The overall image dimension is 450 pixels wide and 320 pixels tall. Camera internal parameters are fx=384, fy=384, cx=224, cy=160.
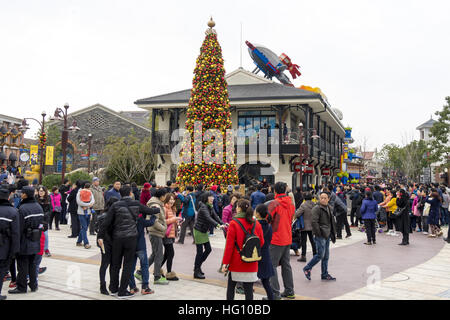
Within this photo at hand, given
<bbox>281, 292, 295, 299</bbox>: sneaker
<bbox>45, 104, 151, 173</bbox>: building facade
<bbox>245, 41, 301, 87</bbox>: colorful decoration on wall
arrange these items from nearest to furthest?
<bbox>281, 292, 295, 299</bbox>: sneaker → <bbox>245, 41, 301, 87</bbox>: colorful decoration on wall → <bbox>45, 104, 151, 173</bbox>: building facade

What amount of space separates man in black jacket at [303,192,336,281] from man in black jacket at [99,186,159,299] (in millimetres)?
3378

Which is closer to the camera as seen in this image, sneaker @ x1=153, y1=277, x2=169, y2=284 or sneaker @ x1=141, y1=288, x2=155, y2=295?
sneaker @ x1=141, y1=288, x2=155, y2=295

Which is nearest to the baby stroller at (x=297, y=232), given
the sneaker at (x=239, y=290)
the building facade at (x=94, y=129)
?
the sneaker at (x=239, y=290)

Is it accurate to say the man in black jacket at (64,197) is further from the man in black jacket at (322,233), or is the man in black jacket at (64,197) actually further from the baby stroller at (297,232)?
the man in black jacket at (322,233)

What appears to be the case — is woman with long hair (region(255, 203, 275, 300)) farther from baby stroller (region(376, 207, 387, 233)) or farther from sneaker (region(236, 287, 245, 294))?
baby stroller (region(376, 207, 387, 233))

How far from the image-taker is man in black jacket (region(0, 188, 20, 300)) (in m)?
5.66

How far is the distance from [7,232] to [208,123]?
48.5 ft

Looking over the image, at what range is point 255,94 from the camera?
2888 centimetres

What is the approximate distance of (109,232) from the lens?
20.0 ft

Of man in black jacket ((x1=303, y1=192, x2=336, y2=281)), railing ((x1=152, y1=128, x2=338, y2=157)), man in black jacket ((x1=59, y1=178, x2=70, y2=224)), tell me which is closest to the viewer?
man in black jacket ((x1=303, y1=192, x2=336, y2=281))

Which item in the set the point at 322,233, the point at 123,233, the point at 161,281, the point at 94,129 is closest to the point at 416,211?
the point at 322,233

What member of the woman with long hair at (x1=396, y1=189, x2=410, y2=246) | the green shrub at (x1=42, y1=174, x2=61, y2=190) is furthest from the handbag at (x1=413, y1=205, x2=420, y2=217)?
the green shrub at (x1=42, y1=174, x2=61, y2=190)
